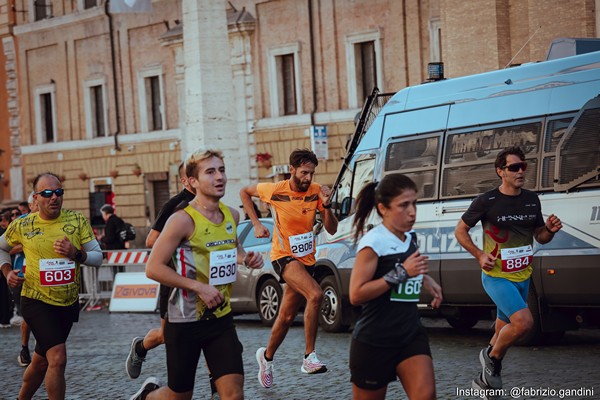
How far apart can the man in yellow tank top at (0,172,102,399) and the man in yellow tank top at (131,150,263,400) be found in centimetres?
193

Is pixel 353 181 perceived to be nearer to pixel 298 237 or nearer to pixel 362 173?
pixel 362 173

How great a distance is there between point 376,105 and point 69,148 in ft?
108

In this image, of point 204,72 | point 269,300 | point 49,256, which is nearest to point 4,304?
point 269,300

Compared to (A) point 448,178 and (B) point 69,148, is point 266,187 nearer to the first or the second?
(A) point 448,178

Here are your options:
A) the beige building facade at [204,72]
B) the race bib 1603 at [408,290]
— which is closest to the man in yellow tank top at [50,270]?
the race bib 1603 at [408,290]

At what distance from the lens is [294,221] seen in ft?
38.6

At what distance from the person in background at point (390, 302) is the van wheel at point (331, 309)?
9122 mm

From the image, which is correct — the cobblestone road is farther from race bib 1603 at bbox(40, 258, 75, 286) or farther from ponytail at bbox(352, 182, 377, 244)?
ponytail at bbox(352, 182, 377, 244)

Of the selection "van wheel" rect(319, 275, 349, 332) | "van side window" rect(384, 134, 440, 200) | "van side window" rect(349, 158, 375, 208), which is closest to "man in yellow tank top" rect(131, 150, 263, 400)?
"van side window" rect(384, 134, 440, 200)

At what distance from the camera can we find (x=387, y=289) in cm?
677

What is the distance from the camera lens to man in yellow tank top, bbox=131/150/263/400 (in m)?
7.43

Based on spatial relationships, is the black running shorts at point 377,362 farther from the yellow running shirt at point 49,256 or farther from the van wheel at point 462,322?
the van wheel at point 462,322

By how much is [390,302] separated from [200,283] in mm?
1155

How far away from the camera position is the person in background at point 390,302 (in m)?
6.77
